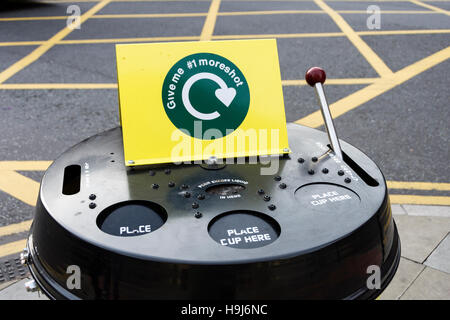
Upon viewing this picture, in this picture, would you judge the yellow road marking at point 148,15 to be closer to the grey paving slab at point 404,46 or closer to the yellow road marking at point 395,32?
the yellow road marking at point 395,32

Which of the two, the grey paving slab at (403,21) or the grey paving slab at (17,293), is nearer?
the grey paving slab at (17,293)

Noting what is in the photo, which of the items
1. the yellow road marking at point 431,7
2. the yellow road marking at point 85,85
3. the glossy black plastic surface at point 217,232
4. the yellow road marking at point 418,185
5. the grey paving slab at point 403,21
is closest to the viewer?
the glossy black plastic surface at point 217,232

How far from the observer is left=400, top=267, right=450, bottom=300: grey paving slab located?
2.60 meters

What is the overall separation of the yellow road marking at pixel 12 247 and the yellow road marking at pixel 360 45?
486cm

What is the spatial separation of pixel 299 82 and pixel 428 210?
284cm

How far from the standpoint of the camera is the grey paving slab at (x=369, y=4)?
9.63 metres

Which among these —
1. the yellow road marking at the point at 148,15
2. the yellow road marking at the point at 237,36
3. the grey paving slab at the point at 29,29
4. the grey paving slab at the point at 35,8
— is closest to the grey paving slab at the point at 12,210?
the yellow road marking at the point at 237,36

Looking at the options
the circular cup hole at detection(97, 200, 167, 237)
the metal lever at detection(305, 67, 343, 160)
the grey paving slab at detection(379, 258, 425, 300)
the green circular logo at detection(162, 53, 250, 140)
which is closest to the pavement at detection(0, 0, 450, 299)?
the grey paving slab at detection(379, 258, 425, 300)

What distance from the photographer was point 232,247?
1361 mm

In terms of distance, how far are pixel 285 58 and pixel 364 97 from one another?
157 centimetres

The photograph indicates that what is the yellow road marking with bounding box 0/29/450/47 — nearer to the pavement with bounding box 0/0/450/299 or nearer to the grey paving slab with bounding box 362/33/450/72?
the pavement with bounding box 0/0/450/299
